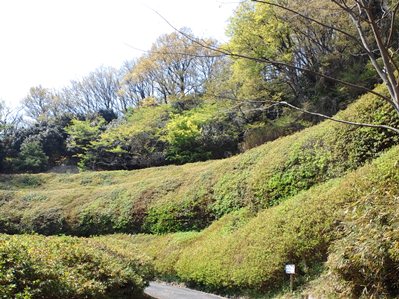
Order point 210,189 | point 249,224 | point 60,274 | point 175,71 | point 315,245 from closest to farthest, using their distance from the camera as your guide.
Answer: point 60,274 → point 315,245 → point 249,224 → point 210,189 → point 175,71

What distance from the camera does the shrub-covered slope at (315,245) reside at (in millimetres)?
4746

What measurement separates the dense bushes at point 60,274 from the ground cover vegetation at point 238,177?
2 centimetres

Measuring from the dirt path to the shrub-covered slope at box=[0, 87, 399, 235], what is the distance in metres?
3.44

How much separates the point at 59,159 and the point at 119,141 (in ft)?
29.7

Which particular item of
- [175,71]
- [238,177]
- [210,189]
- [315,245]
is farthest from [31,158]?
[315,245]

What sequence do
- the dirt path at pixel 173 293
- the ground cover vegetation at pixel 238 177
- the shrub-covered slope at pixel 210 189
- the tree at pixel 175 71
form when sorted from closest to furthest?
the ground cover vegetation at pixel 238 177 → the dirt path at pixel 173 293 → the shrub-covered slope at pixel 210 189 → the tree at pixel 175 71

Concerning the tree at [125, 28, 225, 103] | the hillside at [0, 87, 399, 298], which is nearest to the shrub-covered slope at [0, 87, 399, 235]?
the hillside at [0, 87, 399, 298]

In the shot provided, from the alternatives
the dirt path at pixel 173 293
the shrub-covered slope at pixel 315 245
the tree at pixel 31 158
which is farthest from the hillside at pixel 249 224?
the tree at pixel 31 158

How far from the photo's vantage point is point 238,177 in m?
13.9

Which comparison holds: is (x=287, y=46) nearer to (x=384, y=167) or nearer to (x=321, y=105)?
(x=321, y=105)

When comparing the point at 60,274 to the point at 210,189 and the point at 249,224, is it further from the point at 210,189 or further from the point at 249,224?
the point at 210,189

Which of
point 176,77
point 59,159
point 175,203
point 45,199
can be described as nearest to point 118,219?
point 175,203

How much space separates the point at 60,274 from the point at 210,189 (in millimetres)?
9860

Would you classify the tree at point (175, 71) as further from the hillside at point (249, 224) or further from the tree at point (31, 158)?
the hillside at point (249, 224)
